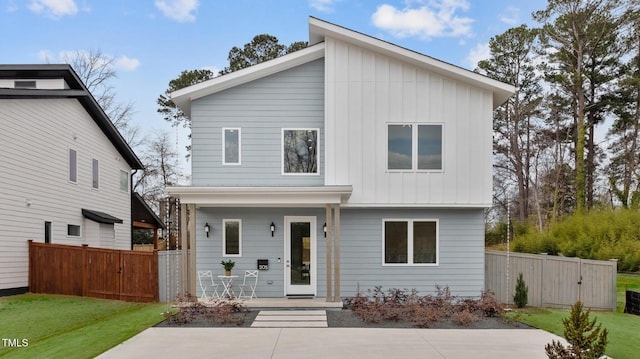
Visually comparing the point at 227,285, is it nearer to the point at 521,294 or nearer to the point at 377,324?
the point at 377,324

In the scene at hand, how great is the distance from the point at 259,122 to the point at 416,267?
5.31 metres

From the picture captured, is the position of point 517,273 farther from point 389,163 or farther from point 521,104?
point 521,104

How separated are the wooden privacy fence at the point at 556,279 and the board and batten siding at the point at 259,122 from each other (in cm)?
545

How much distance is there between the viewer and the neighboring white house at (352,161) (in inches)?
431

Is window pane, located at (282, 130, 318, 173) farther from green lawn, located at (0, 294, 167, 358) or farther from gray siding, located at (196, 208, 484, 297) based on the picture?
green lawn, located at (0, 294, 167, 358)

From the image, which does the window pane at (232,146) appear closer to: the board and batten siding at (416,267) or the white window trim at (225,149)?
the white window trim at (225,149)

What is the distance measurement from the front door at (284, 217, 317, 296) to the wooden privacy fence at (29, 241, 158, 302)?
328 cm

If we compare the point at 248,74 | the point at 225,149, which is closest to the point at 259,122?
the point at 225,149

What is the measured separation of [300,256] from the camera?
441 inches

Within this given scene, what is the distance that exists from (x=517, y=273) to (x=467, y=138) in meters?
3.84

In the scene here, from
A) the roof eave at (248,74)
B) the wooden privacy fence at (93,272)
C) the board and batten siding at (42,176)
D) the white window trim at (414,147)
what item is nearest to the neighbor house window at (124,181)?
the board and batten siding at (42,176)

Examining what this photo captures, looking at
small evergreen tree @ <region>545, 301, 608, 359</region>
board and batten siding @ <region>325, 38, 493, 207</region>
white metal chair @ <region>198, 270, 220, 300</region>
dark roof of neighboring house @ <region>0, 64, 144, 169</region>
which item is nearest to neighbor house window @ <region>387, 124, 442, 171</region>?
board and batten siding @ <region>325, 38, 493, 207</region>

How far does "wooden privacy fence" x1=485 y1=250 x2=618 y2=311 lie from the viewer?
10414 millimetres

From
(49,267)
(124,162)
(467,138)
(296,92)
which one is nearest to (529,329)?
(467,138)
